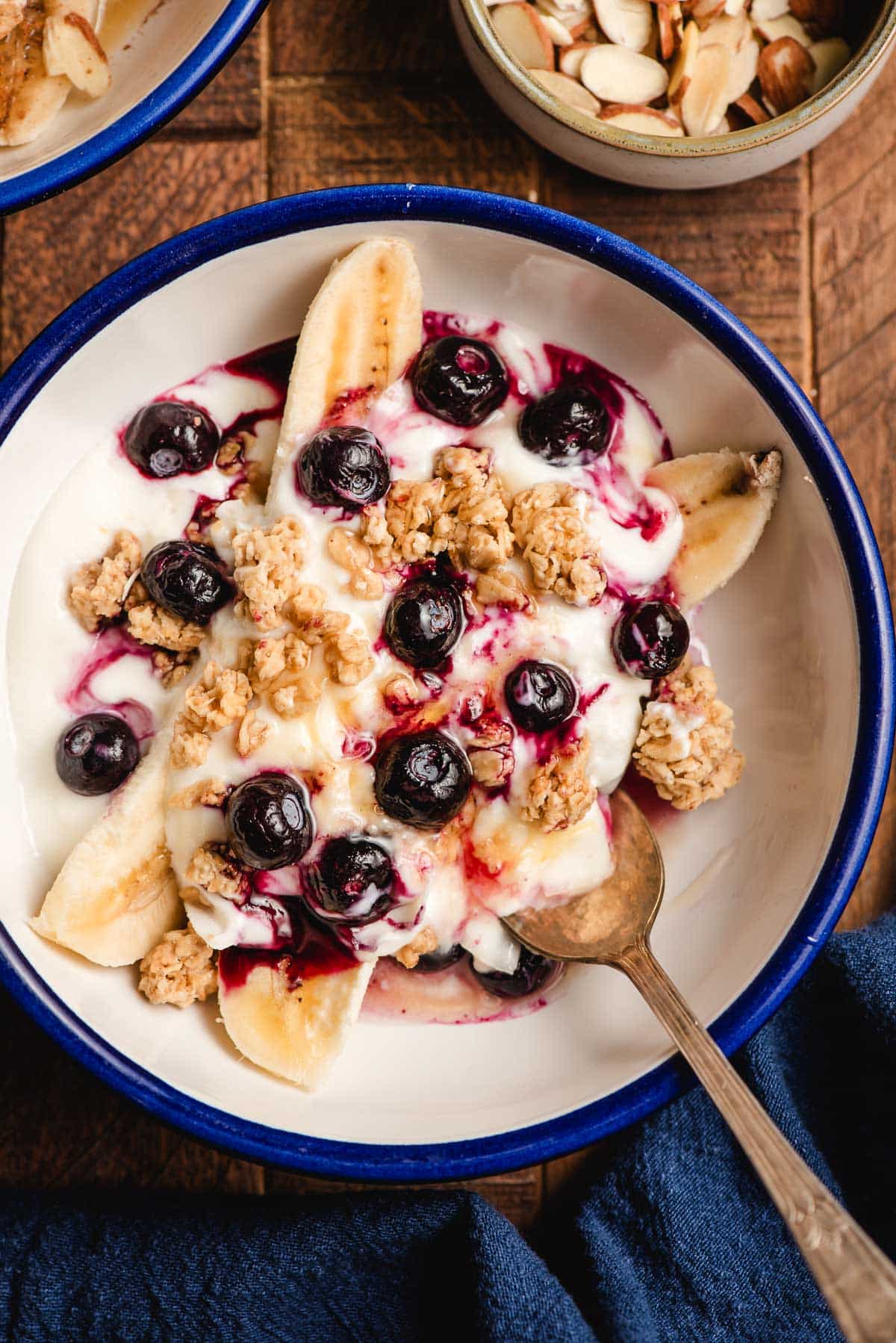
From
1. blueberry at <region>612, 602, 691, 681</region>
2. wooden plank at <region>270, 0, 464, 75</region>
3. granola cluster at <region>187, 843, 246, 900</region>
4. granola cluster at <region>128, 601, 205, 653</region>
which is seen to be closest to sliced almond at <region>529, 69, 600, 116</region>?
wooden plank at <region>270, 0, 464, 75</region>

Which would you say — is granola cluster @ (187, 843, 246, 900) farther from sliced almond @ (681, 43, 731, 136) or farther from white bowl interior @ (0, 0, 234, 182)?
sliced almond @ (681, 43, 731, 136)

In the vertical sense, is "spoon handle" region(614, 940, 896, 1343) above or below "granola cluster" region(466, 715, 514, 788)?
below

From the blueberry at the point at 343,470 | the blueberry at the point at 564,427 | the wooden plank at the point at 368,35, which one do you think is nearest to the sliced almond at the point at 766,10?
the wooden plank at the point at 368,35

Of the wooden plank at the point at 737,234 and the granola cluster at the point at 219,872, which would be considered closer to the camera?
the granola cluster at the point at 219,872

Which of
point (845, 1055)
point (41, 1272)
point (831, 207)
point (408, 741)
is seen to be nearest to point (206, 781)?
point (408, 741)

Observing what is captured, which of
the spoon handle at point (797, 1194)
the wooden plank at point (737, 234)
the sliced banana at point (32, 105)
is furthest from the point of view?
the wooden plank at point (737, 234)

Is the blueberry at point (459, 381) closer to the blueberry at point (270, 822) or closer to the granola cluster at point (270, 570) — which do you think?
the granola cluster at point (270, 570)

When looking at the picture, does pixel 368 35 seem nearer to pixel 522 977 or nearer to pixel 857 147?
pixel 857 147

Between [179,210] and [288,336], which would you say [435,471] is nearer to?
[288,336]

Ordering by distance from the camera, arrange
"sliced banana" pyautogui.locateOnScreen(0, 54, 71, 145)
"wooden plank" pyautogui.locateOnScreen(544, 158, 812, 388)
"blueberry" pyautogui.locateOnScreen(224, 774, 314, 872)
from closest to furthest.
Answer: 1. "blueberry" pyautogui.locateOnScreen(224, 774, 314, 872)
2. "sliced banana" pyautogui.locateOnScreen(0, 54, 71, 145)
3. "wooden plank" pyautogui.locateOnScreen(544, 158, 812, 388)
